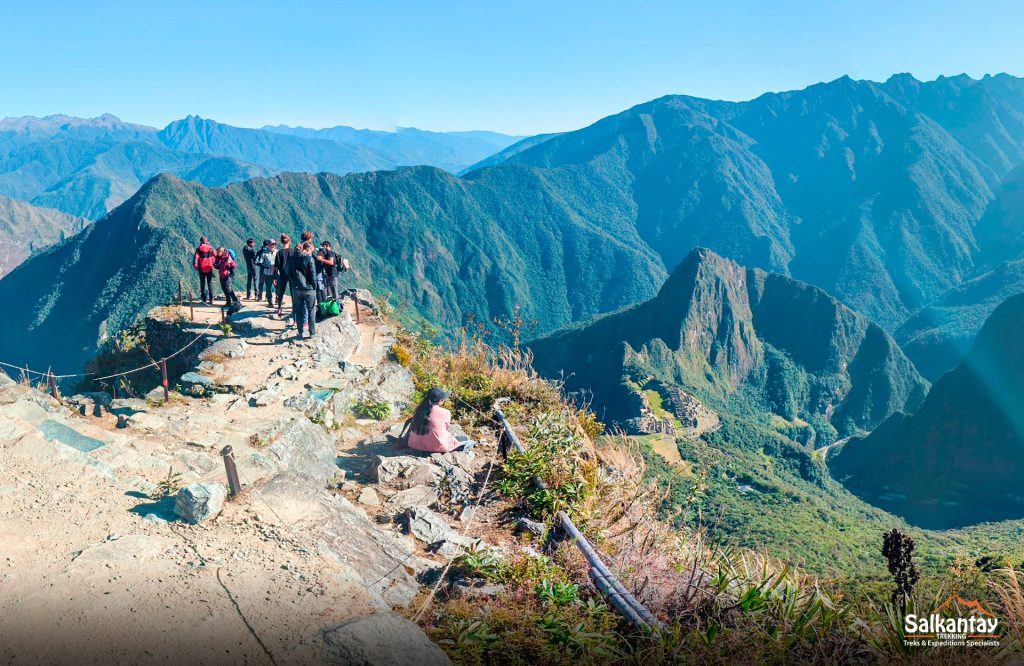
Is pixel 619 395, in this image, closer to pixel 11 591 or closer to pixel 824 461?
pixel 824 461

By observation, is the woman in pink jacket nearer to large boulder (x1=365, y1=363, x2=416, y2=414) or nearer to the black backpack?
large boulder (x1=365, y1=363, x2=416, y2=414)

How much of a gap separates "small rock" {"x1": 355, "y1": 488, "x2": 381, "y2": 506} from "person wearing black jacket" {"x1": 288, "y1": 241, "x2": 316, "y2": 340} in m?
6.19

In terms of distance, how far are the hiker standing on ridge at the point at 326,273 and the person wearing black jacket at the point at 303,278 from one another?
159 centimetres

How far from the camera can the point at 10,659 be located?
12.4 ft

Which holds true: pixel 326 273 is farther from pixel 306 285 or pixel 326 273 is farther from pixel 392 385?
pixel 392 385

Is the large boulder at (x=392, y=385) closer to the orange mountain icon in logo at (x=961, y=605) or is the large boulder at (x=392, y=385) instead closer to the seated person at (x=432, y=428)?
the seated person at (x=432, y=428)

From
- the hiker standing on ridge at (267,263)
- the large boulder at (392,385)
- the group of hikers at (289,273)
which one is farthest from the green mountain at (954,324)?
the hiker standing on ridge at (267,263)

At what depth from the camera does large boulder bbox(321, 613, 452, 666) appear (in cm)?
409

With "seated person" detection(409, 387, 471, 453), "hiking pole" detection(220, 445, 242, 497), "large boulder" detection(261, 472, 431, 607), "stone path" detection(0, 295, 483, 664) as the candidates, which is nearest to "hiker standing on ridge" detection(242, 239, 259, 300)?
"stone path" detection(0, 295, 483, 664)

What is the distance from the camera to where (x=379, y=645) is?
166 inches

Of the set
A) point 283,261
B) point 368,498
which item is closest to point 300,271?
point 283,261

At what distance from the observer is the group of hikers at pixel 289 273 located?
1227 centimetres

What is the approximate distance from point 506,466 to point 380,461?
178 centimetres

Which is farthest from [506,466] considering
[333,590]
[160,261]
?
[160,261]
